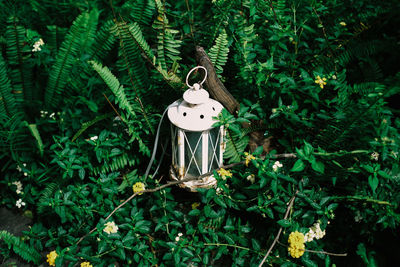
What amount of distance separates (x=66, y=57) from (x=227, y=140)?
1.59 m

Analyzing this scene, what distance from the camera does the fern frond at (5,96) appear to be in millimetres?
2928

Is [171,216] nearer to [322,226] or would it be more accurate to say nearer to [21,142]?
[322,226]

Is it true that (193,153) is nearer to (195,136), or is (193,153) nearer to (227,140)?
(195,136)

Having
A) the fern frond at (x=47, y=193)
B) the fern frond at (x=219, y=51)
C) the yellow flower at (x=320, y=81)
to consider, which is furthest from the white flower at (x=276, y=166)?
the fern frond at (x=47, y=193)

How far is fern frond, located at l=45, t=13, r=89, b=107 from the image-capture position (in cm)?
297

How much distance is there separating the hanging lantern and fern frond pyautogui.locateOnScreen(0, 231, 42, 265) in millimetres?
1126

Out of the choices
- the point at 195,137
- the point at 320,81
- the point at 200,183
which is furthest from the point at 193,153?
the point at 320,81

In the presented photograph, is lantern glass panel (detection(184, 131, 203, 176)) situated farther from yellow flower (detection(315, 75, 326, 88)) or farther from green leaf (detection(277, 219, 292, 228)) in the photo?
yellow flower (detection(315, 75, 326, 88))

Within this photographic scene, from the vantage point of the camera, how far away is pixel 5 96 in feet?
9.71

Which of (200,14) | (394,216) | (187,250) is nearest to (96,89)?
(200,14)

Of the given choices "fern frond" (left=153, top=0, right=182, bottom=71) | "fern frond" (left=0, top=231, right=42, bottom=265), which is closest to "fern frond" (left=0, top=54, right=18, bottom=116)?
"fern frond" (left=0, top=231, right=42, bottom=265)

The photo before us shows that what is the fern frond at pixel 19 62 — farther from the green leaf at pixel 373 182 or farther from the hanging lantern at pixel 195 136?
the green leaf at pixel 373 182

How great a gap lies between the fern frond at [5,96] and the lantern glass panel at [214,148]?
5.98ft

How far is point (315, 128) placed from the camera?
262 centimetres
